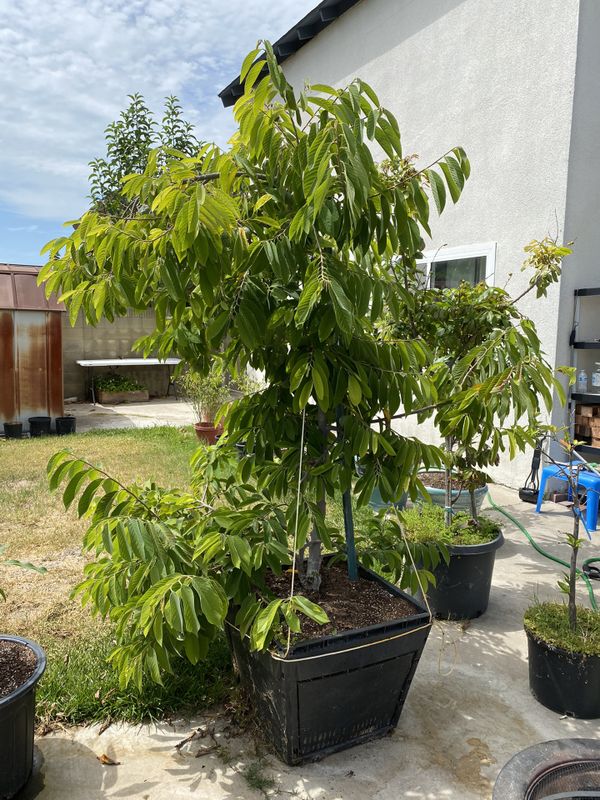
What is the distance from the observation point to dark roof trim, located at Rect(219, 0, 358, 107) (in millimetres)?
8383

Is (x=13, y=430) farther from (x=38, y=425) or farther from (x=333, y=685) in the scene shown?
(x=333, y=685)

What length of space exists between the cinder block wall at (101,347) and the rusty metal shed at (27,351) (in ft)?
13.6

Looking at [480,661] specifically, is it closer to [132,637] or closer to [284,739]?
[284,739]

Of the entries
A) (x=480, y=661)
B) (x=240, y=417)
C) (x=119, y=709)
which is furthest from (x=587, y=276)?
(x=119, y=709)

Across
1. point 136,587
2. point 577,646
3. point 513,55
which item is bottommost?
point 577,646

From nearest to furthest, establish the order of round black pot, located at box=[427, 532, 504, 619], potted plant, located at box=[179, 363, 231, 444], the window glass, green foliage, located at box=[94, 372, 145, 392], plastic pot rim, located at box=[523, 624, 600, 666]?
plastic pot rim, located at box=[523, 624, 600, 666] → round black pot, located at box=[427, 532, 504, 619] → the window glass → potted plant, located at box=[179, 363, 231, 444] → green foliage, located at box=[94, 372, 145, 392]

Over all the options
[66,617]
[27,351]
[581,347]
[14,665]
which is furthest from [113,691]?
[27,351]

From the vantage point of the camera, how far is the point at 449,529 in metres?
3.92

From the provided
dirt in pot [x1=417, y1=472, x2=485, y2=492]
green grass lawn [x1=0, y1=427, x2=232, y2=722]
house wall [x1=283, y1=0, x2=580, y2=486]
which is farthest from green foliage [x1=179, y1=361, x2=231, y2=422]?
dirt in pot [x1=417, y1=472, x2=485, y2=492]

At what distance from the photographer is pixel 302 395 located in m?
2.16

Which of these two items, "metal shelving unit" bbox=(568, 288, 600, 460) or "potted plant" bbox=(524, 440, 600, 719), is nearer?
"potted plant" bbox=(524, 440, 600, 719)

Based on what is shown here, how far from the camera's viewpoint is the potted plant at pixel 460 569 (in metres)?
3.67

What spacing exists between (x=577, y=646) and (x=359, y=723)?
1.06 metres

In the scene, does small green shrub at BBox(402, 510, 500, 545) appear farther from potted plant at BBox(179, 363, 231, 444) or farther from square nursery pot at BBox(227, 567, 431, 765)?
potted plant at BBox(179, 363, 231, 444)
